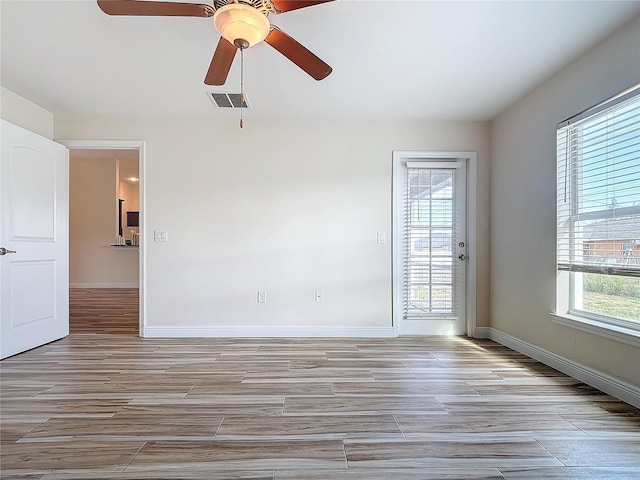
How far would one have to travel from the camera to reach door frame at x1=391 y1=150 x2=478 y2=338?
382cm

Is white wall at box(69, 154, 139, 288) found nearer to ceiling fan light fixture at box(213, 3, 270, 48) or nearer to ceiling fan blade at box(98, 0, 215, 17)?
ceiling fan blade at box(98, 0, 215, 17)

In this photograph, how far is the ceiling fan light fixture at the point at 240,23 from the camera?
1678 mm

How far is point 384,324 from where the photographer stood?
12.5ft

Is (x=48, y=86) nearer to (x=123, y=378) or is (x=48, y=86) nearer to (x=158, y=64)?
(x=158, y=64)

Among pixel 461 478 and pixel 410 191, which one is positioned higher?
pixel 410 191

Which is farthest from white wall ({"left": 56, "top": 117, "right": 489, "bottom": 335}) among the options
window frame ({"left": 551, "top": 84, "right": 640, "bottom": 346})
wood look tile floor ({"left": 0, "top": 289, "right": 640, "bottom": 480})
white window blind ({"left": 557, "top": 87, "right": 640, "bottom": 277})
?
window frame ({"left": 551, "top": 84, "right": 640, "bottom": 346})

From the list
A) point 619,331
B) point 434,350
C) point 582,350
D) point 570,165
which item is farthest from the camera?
point 434,350

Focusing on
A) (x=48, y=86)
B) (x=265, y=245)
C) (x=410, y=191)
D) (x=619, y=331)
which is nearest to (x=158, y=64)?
(x=48, y=86)

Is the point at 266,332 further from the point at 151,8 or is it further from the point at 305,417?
the point at 151,8

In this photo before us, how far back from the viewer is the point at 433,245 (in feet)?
12.8

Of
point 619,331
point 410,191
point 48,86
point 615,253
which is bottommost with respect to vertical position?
point 619,331

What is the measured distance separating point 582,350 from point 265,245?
292 cm

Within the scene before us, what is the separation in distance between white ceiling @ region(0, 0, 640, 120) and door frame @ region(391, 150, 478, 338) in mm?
466

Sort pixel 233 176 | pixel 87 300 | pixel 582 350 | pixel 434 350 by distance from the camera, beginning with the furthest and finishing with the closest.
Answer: pixel 87 300 < pixel 233 176 < pixel 434 350 < pixel 582 350
